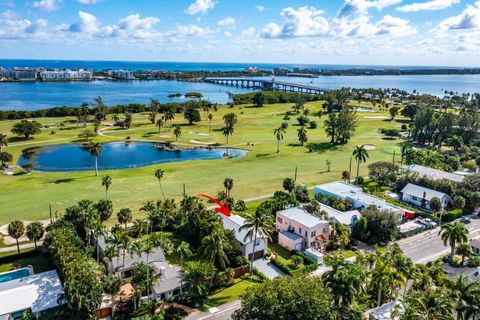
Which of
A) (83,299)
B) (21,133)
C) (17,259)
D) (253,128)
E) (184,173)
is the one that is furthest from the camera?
(253,128)

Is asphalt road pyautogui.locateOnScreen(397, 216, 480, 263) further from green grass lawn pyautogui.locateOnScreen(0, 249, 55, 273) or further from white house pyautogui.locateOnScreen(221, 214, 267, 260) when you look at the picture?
green grass lawn pyautogui.locateOnScreen(0, 249, 55, 273)

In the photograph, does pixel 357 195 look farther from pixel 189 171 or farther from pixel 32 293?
pixel 32 293

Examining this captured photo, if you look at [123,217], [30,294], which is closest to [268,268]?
[123,217]

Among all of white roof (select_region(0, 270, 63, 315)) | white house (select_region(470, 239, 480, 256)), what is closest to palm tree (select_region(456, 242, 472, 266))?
white house (select_region(470, 239, 480, 256))

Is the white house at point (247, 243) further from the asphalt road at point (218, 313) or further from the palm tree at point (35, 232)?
the palm tree at point (35, 232)

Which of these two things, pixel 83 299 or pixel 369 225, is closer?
pixel 83 299

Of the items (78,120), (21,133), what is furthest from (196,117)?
(21,133)

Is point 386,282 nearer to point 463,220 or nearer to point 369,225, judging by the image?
point 369,225

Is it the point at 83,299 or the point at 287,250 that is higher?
the point at 83,299
